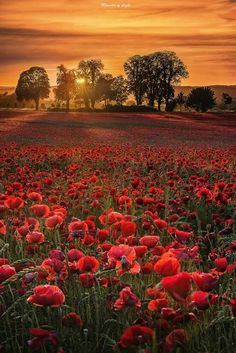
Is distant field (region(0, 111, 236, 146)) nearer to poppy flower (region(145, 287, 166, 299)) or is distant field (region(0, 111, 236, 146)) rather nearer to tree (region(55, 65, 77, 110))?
poppy flower (region(145, 287, 166, 299))

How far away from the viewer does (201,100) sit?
10394 cm

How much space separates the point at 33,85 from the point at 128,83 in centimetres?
1818

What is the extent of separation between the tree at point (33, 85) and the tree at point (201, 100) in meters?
26.8

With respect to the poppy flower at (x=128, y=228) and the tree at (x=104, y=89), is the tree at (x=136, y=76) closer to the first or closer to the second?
the tree at (x=104, y=89)

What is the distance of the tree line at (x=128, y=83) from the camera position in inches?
4077

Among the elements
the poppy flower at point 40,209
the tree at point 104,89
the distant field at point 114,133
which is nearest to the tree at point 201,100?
the tree at point 104,89

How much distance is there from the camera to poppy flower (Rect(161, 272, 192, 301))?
7.68 feet

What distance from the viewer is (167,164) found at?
1040 centimetres

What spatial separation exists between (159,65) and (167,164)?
100019 millimetres

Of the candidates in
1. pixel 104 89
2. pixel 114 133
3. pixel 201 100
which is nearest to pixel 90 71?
pixel 104 89

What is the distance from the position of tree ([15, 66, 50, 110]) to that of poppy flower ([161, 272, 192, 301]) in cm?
11022

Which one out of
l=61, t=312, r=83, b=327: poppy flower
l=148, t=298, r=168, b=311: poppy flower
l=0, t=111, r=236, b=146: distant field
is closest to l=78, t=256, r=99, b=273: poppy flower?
l=61, t=312, r=83, b=327: poppy flower

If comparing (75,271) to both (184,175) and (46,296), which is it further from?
(184,175)

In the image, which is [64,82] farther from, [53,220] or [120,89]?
[53,220]
